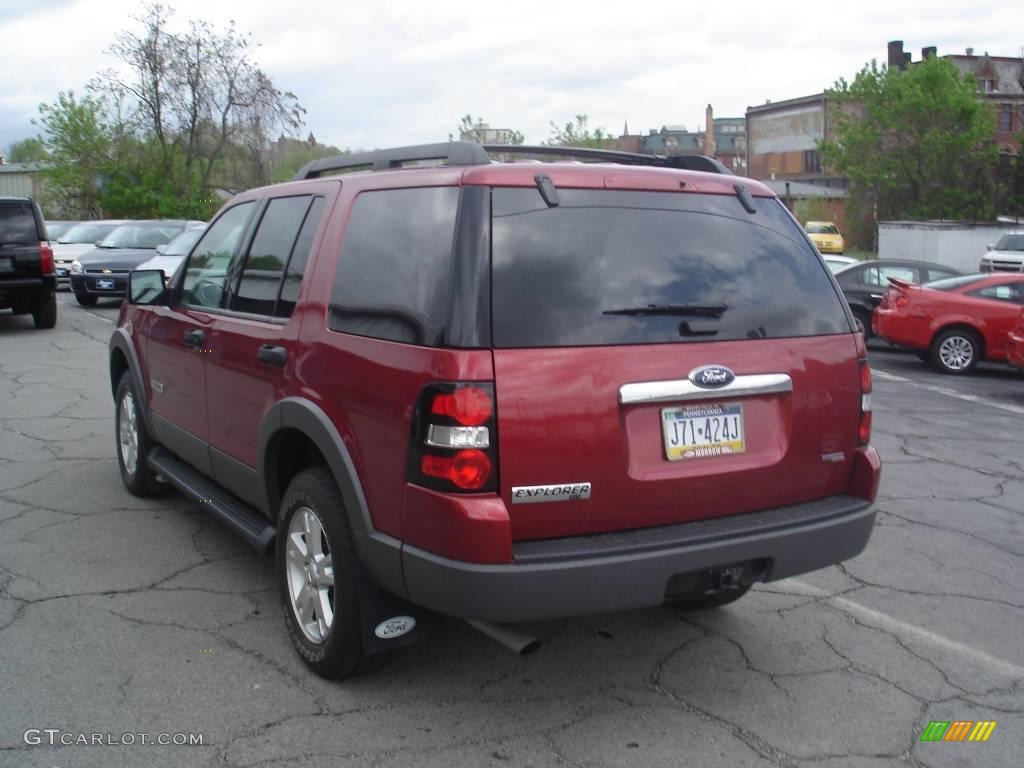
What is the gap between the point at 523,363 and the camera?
3.31m

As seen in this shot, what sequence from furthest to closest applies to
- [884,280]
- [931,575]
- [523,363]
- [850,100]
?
[850,100] → [884,280] → [931,575] → [523,363]

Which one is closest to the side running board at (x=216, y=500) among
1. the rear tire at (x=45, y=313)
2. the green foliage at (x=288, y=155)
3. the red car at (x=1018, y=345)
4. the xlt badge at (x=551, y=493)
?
the xlt badge at (x=551, y=493)

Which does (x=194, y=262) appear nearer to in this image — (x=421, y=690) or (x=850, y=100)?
(x=421, y=690)

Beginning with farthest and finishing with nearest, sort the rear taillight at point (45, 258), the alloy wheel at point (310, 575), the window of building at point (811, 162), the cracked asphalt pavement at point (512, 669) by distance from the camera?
the window of building at point (811, 162), the rear taillight at point (45, 258), the alloy wheel at point (310, 575), the cracked asphalt pavement at point (512, 669)

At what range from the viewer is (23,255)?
15344 mm

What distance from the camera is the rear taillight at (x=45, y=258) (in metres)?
15.5

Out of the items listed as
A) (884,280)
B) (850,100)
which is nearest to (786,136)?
(850,100)

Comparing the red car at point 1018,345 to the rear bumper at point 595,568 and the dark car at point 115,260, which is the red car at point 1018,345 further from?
the dark car at point 115,260

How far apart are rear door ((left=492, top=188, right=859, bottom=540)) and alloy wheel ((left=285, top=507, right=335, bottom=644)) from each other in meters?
0.97

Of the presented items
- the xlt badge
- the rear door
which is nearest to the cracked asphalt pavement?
the rear door

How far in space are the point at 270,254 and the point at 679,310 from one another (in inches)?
76.9

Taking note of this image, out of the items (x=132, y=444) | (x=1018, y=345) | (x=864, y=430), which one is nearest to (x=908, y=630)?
(x=864, y=430)

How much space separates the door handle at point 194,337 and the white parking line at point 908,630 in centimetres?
308

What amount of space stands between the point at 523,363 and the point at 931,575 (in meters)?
3.13
